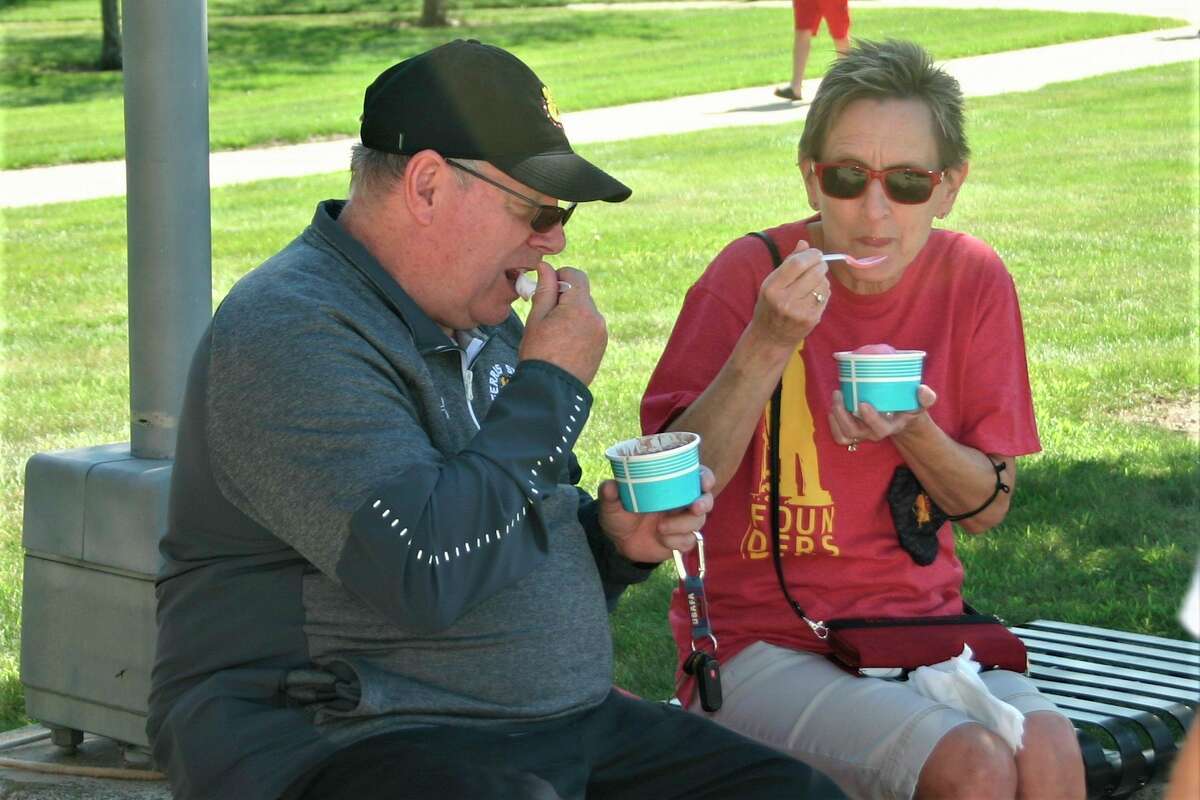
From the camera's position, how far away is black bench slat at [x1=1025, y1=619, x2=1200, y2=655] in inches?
166

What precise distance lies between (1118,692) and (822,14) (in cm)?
1446

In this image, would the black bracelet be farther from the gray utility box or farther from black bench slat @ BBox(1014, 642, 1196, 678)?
the gray utility box

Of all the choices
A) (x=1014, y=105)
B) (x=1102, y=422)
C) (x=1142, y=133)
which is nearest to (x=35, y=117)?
(x=1014, y=105)

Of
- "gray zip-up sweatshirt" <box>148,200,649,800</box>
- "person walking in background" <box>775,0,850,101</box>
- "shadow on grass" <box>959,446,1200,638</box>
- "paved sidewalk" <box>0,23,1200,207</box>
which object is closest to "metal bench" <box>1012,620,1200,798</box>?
"shadow on grass" <box>959,446,1200,638</box>

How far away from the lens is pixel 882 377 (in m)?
2.98

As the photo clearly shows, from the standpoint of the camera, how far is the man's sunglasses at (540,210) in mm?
2801

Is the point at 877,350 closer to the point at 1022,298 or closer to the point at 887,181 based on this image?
the point at 887,181

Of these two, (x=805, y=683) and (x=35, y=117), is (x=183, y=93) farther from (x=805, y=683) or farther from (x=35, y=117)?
(x=35, y=117)

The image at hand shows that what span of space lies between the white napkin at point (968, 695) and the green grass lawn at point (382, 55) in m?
13.8

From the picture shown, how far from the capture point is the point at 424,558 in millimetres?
2498

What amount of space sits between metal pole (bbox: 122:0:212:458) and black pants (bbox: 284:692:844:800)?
1452 mm

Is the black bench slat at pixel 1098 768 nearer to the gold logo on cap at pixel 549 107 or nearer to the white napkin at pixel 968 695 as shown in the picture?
the white napkin at pixel 968 695

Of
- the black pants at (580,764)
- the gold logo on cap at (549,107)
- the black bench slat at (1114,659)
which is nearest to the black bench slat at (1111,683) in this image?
the black bench slat at (1114,659)

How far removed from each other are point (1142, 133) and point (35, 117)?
43.6 ft
